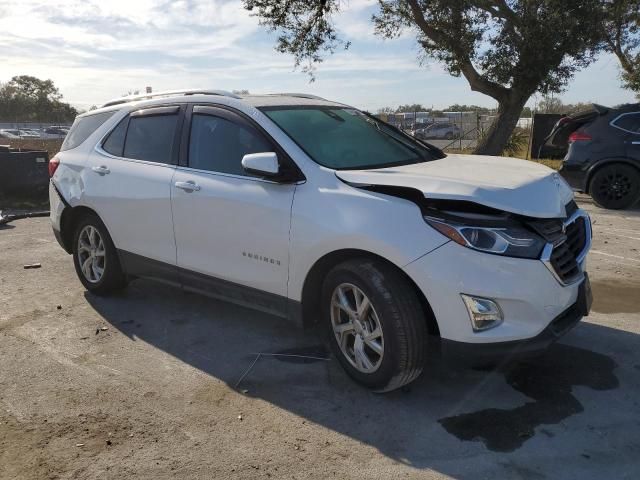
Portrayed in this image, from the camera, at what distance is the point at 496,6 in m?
15.4

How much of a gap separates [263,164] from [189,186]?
2.92 ft

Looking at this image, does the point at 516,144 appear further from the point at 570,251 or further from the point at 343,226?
the point at 343,226

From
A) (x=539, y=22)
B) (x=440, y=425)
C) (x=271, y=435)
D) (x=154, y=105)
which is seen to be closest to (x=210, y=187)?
(x=154, y=105)

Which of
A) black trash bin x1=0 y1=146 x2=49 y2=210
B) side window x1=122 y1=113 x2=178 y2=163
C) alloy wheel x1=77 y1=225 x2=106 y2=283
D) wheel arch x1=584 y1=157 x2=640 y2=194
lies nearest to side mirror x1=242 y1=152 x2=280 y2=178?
side window x1=122 y1=113 x2=178 y2=163

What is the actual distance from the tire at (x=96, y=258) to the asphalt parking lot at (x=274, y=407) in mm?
393

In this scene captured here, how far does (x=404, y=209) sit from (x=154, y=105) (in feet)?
8.80

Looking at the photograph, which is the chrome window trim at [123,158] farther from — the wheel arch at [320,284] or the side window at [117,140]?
the wheel arch at [320,284]

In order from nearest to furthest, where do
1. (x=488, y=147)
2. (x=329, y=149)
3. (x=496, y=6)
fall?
(x=329, y=149) < (x=496, y=6) < (x=488, y=147)

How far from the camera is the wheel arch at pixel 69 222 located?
5422 millimetres

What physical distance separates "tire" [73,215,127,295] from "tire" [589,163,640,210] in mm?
7747

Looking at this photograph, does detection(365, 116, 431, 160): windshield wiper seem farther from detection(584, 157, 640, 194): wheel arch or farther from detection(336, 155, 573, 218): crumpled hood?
detection(584, 157, 640, 194): wheel arch

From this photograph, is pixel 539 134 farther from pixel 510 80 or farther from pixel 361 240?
pixel 361 240

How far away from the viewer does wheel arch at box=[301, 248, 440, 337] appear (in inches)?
129

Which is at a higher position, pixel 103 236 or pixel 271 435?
pixel 103 236
